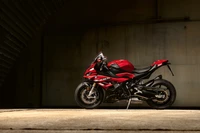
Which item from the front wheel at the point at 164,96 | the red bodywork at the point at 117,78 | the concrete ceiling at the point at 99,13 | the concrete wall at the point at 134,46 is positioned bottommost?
the front wheel at the point at 164,96

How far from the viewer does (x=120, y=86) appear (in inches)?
208

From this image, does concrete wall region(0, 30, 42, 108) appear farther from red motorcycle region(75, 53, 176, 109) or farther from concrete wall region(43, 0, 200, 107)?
red motorcycle region(75, 53, 176, 109)

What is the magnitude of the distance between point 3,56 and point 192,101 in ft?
14.1

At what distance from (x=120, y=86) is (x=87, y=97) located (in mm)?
620

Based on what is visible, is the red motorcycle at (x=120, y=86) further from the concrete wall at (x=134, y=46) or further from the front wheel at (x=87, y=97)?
the concrete wall at (x=134, y=46)

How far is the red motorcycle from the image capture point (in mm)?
5172

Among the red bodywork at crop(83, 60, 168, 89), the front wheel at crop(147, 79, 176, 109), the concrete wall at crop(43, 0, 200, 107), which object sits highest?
the concrete wall at crop(43, 0, 200, 107)

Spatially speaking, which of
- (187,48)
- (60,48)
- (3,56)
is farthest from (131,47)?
(3,56)

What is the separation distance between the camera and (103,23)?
7.38 metres

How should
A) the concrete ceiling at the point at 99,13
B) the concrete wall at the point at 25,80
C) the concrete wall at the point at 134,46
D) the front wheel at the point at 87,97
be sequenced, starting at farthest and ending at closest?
the concrete wall at the point at 25,80 → the concrete ceiling at the point at 99,13 → the concrete wall at the point at 134,46 → the front wheel at the point at 87,97

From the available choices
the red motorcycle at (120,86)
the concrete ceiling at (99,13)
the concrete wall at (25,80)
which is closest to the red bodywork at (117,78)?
the red motorcycle at (120,86)

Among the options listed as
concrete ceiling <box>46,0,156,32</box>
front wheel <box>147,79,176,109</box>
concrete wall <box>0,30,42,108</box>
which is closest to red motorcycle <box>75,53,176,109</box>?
front wheel <box>147,79,176,109</box>

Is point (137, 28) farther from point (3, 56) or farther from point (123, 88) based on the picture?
point (3, 56)

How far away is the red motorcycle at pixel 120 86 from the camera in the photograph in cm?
517
